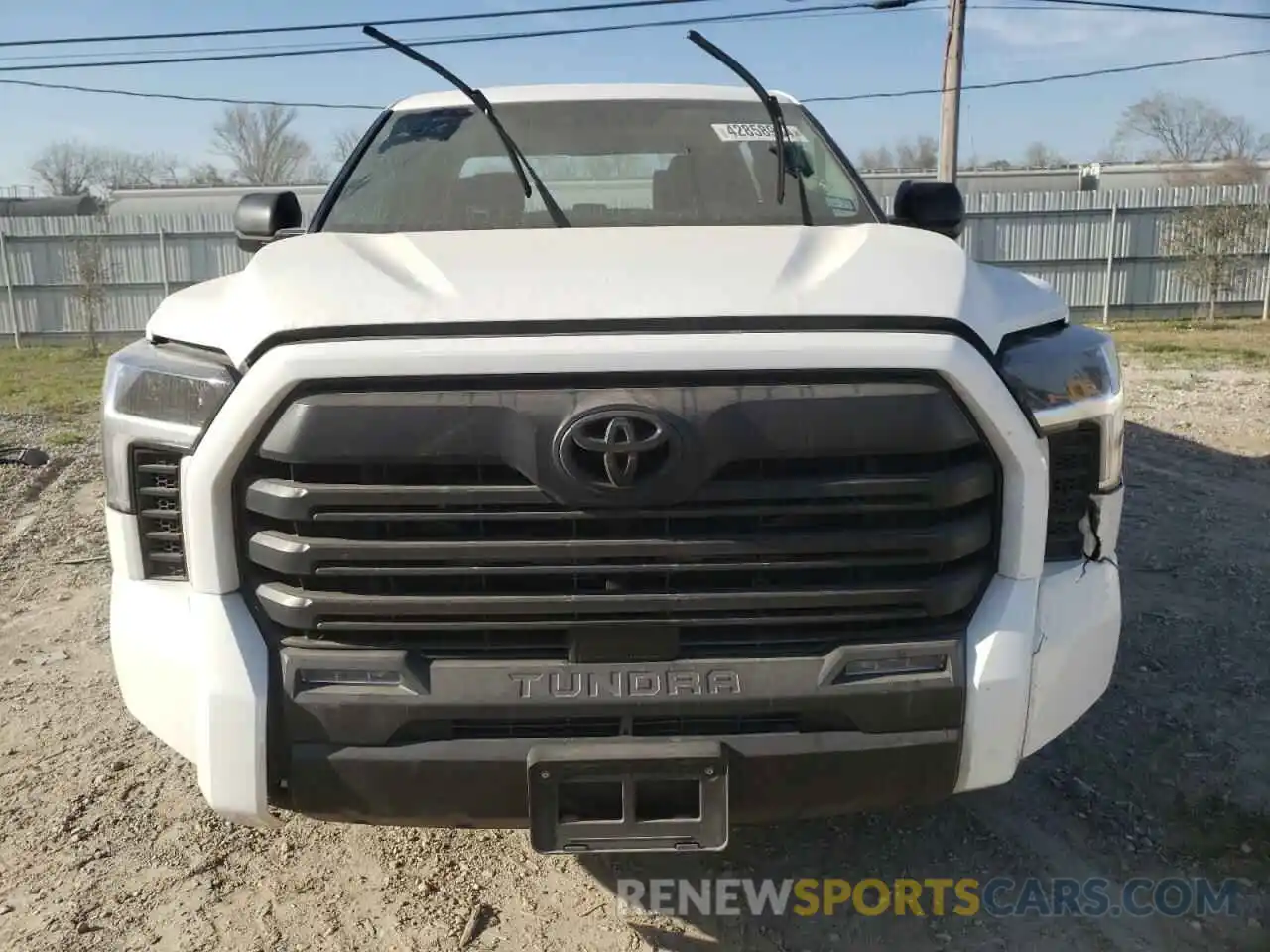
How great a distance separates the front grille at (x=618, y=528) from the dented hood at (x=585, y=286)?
158mm

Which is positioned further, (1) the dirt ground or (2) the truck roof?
(2) the truck roof

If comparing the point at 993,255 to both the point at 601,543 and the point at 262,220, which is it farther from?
the point at 601,543

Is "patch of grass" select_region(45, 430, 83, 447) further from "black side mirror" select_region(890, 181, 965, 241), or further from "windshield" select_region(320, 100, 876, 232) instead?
"black side mirror" select_region(890, 181, 965, 241)

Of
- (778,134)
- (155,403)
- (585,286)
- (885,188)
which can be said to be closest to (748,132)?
(778,134)

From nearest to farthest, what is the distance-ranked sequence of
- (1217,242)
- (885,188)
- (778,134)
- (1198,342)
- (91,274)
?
1. (778,134)
2. (1198,342)
3. (91,274)
4. (1217,242)
5. (885,188)

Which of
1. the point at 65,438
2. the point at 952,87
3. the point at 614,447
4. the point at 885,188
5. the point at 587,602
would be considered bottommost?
the point at 65,438

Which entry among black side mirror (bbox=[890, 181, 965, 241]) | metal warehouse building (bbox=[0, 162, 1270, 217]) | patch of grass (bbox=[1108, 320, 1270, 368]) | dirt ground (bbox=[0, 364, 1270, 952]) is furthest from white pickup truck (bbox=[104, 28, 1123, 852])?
metal warehouse building (bbox=[0, 162, 1270, 217])

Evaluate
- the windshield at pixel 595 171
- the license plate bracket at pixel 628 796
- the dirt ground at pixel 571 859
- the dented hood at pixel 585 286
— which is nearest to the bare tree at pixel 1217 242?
the dirt ground at pixel 571 859

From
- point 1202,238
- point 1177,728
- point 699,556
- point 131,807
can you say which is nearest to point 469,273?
point 699,556

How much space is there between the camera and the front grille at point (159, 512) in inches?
83.6

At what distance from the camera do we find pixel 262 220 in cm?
359

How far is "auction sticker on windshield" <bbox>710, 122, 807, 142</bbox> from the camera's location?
3.64 meters

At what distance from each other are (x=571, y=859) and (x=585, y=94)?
2.66m

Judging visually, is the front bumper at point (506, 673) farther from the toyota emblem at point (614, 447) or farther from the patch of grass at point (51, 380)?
the patch of grass at point (51, 380)
